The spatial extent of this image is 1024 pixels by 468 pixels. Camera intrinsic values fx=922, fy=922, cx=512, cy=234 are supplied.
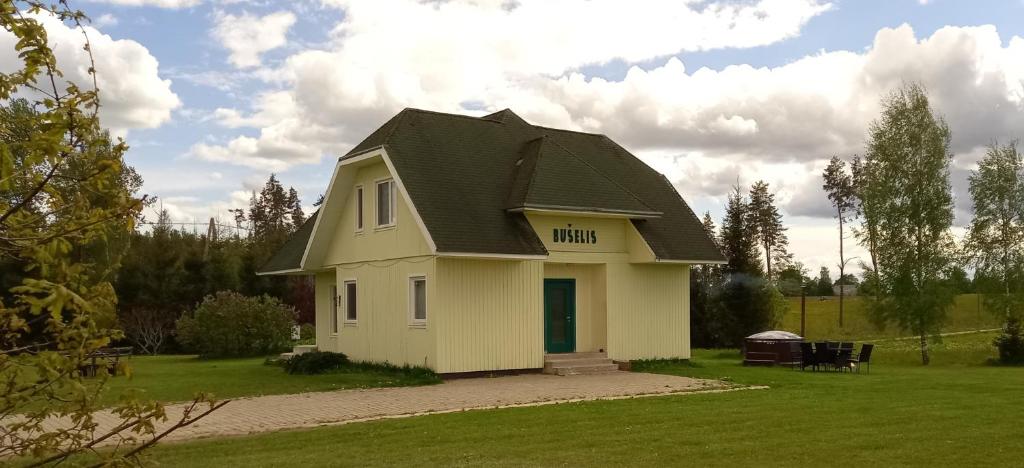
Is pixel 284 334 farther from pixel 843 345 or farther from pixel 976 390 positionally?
pixel 976 390

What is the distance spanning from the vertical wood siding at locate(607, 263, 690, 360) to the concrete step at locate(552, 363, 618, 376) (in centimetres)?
62

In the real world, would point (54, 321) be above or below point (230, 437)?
above

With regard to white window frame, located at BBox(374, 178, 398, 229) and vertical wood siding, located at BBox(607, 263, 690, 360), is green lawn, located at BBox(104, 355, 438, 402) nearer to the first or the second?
white window frame, located at BBox(374, 178, 398, 229)

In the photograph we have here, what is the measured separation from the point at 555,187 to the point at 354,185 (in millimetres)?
5566

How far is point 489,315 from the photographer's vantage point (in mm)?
21484

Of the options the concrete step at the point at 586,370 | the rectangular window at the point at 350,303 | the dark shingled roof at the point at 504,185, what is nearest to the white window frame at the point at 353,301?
the rectangular window at the point at 350,303

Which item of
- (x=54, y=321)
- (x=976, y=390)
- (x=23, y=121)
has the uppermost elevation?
(x=23, y=121)

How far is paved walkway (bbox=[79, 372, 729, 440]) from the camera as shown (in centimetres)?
1441

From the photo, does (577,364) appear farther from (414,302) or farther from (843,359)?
(843,359)

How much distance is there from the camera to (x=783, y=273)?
62.2m

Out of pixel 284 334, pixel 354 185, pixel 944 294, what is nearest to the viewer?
pixel 354 185

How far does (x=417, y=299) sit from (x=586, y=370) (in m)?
4.46

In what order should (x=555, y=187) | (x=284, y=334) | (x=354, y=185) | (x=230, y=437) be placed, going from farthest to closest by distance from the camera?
(x=284, y=334), (x=354, y=185), (x=555, y=187), (x=230, y=437)

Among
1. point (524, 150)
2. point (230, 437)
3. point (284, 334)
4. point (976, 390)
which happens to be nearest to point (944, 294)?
point (976, 390)
